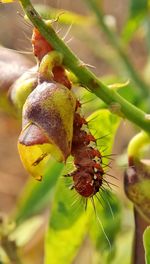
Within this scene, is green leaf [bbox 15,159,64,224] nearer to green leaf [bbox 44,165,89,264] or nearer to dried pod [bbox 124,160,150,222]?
green leaf [bbox 44,165,89,264]

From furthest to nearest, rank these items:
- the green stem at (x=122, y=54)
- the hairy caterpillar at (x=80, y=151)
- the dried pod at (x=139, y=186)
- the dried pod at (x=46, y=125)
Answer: the green stem at (x=122, y=54) < the dried pod at (x=139, y=186) < the hairy caterpillar at (x=80, y=151) < the dried pod at (x=46, y=125)

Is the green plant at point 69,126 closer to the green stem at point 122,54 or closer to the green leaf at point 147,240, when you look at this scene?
the green leaf at point 147,240

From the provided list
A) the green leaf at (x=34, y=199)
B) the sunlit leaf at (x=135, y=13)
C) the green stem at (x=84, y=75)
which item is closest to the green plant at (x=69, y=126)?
the green stem at (x=84, y=75)

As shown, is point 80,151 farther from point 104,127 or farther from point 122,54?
point 122,54

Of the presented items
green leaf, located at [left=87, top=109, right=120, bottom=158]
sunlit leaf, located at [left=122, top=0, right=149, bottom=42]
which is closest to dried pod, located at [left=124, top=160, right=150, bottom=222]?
green leaf, located at [left=87, top=109, right=120, bottom=158]

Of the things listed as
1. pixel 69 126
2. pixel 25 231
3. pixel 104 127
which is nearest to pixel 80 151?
pixel 69 126
